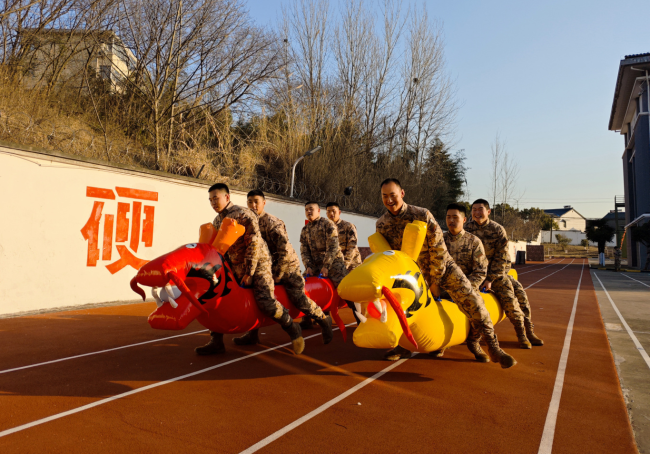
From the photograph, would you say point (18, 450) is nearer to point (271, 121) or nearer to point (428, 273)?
point (428, 273)

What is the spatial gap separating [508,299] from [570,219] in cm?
10864

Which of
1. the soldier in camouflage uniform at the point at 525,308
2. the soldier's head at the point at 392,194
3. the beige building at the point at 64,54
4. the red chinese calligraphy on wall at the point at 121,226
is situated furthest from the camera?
the beige building at the point at 64,54

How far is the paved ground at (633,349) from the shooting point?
3502 mm

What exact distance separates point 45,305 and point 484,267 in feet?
24.9

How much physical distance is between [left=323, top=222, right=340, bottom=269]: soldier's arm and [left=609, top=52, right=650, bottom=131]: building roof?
3045 centimetres

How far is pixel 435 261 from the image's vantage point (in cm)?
468

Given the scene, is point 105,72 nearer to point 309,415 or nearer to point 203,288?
point 203,288

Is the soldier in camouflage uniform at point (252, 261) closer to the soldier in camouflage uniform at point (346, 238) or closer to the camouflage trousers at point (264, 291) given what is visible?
the camouflage trousers at point (264, 291)

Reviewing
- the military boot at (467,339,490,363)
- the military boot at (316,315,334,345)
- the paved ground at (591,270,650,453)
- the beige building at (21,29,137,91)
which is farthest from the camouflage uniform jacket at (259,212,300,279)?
the beige building at (21,29,137,91)

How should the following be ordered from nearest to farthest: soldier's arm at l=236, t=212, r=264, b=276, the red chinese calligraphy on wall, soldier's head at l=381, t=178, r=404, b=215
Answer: soldier's head at l=381, t=178, r=404, b=215
soldier's arm at l=236, t=212, r=264, b=276
the red chinese calligraphy on wall

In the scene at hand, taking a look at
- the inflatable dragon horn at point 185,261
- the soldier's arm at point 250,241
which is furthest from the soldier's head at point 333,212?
the inflatable dragon horn at point 185,261

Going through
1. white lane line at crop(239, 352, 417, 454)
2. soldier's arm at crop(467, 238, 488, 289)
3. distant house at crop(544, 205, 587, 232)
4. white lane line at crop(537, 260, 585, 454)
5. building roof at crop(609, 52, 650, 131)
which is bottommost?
white lane line at crop(239, 352, 417, 454)

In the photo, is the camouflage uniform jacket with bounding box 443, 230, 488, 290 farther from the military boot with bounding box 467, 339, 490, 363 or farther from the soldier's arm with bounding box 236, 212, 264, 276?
the soldier's arm with bounding box 236, 212, 264, 276

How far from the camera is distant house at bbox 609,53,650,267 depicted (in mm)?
28225
